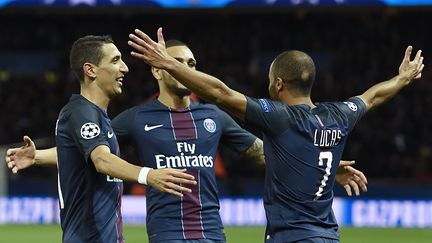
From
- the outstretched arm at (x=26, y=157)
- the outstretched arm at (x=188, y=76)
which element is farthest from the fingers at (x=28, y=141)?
the outstretched arm at (x=188, y=76)

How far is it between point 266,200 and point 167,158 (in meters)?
1.07

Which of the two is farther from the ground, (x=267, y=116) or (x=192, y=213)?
(x=267, y=116)

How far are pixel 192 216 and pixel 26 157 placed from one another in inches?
44.6

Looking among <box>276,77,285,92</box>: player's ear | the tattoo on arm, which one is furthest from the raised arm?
the tattoo on arm

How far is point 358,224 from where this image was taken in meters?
17.9

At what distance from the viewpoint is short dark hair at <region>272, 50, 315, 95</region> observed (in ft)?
18.0

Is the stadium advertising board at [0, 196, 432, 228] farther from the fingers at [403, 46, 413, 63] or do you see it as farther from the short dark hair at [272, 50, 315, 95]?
the short dark hair at [272, 50, 315, 95]

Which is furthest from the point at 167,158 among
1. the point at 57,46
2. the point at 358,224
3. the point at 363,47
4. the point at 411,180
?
the point at 57,46

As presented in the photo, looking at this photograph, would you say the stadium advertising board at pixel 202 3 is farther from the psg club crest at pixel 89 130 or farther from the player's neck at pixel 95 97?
the psg club crest at pixel 89 130

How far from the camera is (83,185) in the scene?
18.4 ft

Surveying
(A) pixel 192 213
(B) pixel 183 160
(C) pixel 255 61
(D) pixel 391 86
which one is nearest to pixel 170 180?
(A) pixel 192 213

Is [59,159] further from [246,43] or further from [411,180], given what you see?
[246,43]

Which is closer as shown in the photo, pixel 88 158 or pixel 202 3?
pixel 88 158

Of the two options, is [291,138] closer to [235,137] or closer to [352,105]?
[352,105]
